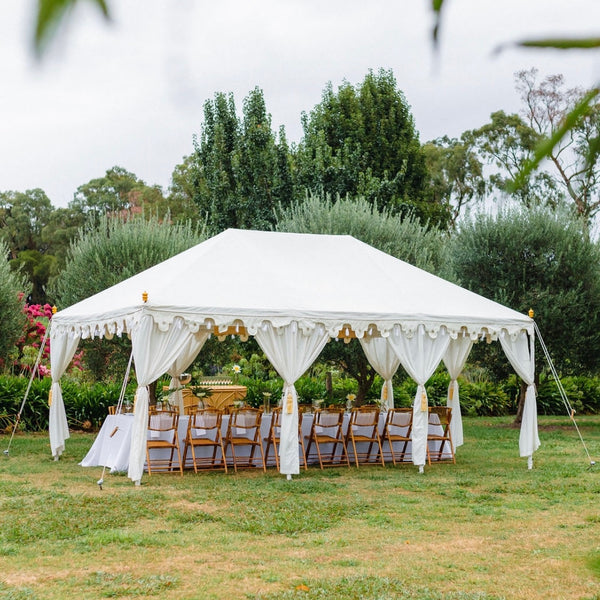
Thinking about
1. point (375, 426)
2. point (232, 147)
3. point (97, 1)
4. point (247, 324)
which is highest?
point (232, 147)

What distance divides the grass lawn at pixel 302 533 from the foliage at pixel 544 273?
6016 mm

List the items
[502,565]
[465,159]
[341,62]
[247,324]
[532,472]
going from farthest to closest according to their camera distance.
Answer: [465,159] → [532,472] → [247,324] → [502,565] → [341,62]

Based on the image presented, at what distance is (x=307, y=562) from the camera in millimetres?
6465

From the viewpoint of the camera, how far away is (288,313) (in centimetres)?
1070

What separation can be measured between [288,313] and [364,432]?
2554 mm

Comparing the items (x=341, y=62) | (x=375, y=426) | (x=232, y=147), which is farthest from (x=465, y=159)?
(x=341, y=62)

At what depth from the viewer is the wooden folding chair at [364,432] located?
11869 mm

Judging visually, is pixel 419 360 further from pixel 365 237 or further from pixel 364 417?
pixel 365 237

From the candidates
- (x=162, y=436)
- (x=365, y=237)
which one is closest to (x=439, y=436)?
(x=162, y=436)

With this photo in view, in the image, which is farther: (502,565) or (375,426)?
(375,426)

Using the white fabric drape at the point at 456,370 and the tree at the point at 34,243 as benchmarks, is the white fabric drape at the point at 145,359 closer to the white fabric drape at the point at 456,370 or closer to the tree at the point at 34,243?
the white fabric drape at the point at 456,370

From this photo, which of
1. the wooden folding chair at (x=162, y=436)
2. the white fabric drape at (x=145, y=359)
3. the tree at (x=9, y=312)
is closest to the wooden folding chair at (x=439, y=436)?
the wooden folding chair at (x=162, y=436)

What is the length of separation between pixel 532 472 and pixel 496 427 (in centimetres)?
757

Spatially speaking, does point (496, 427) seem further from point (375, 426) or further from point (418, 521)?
point (418, 521)
